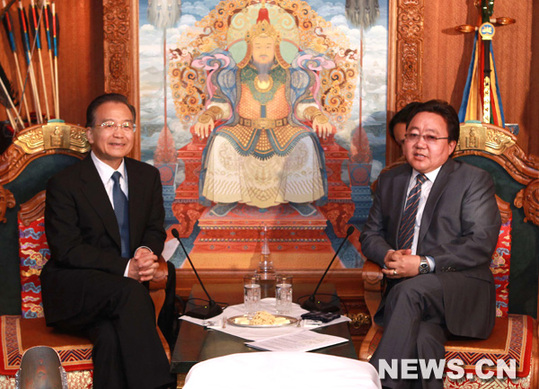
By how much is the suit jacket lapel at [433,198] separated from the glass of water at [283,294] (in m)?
0.65

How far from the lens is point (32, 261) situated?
319 centimetres

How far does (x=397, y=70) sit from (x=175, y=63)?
4.34ft

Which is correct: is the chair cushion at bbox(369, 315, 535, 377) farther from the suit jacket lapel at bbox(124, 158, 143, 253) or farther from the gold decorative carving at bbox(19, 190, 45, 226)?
the gold decorative carving at bbox(19, 190, 45, 226)

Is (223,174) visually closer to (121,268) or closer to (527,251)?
(121,268)

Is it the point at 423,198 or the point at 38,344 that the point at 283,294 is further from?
the point at 38,344

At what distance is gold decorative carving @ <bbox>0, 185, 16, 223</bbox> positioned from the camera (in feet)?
10.8

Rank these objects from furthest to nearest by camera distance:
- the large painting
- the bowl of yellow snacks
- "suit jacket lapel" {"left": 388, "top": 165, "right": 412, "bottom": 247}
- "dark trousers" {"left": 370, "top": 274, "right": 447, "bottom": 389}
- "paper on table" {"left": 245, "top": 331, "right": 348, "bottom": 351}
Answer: the large painting, "suit jacket lapel" {"left": 388, "top": 165, "right": 412, "bottom": 247}, the bowl of yellow snacks, "dark trousers" {"left": 370, "top": 274, "right": 447, "bottom": 389}, "paper on table" {"left": 245, "top": 331, "right": 348, "bottom": 351}

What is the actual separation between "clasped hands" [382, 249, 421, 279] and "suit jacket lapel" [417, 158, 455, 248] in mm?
150

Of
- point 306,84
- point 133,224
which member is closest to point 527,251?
point 306,84

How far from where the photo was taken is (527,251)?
132 inches

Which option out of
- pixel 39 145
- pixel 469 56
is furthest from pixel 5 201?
pixel 469 56

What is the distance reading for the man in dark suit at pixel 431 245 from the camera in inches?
105

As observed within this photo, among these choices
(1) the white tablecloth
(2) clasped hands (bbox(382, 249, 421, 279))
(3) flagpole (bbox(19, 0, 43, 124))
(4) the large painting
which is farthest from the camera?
(4) the large painting

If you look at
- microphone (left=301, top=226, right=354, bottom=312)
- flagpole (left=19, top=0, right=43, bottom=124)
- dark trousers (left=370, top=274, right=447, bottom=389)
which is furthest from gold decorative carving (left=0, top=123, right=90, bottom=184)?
dark trousers (left=370, top=274, right=447, bottom=389)
